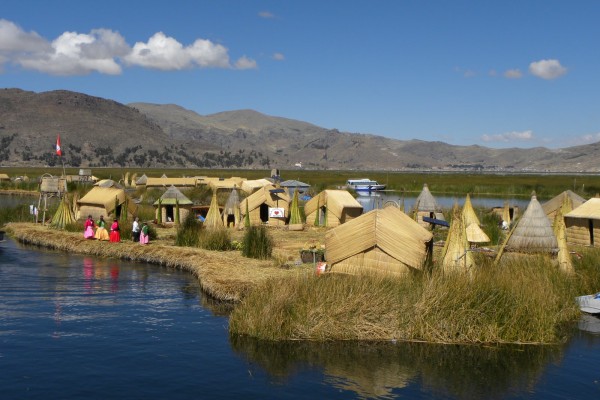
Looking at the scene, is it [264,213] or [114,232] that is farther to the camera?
[264,213]

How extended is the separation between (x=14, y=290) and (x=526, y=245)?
16.1m

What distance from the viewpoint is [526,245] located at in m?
20.5

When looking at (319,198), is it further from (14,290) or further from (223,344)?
(223,344)

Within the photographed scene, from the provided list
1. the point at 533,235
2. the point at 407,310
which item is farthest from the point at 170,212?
the point at 407,310

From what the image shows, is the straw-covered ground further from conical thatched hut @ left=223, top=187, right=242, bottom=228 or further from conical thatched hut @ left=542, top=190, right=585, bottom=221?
conical thatched hut @ left=542, top=190, right=585, bottom=221

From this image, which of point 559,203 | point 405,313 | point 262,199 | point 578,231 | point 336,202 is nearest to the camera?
point 405,313

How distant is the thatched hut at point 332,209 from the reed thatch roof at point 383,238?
52.0 ft

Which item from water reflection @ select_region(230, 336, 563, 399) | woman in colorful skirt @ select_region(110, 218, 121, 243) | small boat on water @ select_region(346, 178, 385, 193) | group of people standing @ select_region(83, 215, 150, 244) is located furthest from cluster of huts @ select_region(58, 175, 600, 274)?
small boat on water @ select_region(346, 178, 385, 193)

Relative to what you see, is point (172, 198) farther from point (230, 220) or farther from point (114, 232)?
point (114, 232)

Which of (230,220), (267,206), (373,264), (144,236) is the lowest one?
(373,264)

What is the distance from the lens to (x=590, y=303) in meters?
18.2

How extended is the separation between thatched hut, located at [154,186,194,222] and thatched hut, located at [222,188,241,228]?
220 cm

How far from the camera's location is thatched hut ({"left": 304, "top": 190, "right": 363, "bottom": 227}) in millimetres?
36719

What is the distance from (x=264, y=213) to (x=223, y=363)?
26382mm
